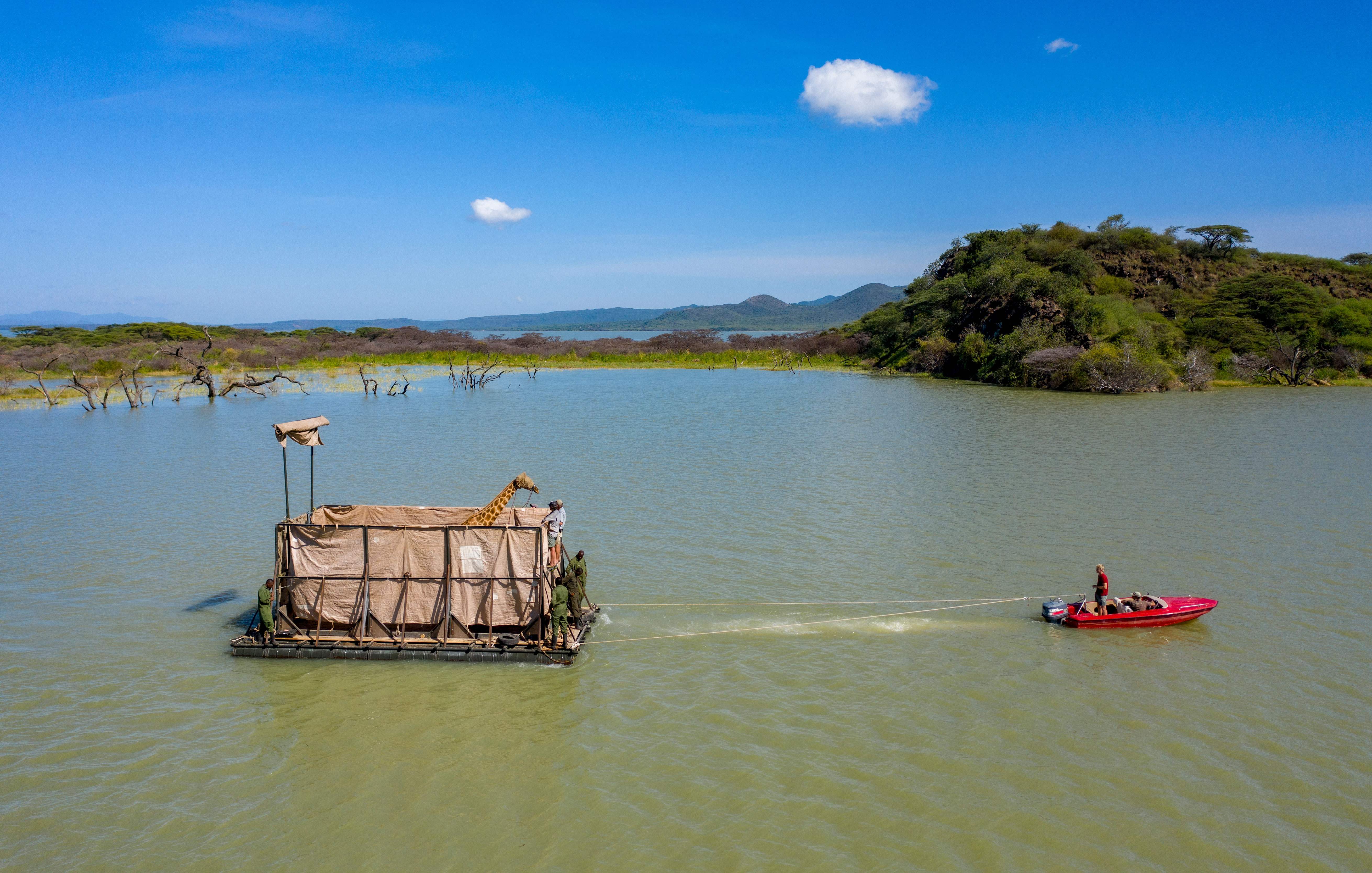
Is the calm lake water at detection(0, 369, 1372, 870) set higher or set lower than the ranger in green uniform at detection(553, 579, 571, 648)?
lower

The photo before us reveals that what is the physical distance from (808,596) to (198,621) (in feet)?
37.7

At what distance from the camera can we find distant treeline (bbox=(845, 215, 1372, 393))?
56.8m

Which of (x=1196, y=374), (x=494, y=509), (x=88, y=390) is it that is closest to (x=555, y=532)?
(x=494, y=509)

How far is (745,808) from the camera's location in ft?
31.0

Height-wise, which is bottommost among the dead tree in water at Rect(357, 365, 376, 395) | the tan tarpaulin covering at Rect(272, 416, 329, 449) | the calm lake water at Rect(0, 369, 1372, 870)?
the calm lake water at Rect(0, 369, 1372, 870)

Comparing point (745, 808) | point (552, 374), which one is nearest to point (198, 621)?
point (745, 808)

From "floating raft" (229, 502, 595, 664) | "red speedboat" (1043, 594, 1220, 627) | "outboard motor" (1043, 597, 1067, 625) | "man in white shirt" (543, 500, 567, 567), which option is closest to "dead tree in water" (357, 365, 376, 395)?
"floating raft" (229, 502, 595, 664)

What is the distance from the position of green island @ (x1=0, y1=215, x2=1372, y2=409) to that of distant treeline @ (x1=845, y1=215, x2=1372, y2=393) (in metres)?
0.15

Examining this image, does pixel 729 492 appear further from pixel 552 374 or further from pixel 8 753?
pixel 552 374

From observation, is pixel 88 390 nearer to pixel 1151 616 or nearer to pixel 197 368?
pixel 197 368

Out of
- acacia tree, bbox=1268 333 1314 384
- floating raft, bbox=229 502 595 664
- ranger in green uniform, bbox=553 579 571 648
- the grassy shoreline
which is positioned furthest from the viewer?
acacia tree, bbox=1268 333 1314 384

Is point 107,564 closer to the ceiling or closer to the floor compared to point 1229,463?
closer to the floor

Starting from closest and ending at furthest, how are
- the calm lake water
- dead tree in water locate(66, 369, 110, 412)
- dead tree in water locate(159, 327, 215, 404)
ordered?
the calm lake water
dead tree in water locate(66, 369, 110, 412)
dead tree in water locate(159, 327, 215, 404)

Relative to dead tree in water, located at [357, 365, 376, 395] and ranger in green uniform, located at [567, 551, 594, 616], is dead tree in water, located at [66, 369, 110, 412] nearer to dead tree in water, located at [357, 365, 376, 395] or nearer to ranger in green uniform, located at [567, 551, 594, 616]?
dead tree in water, located at [357, 365, 376, 395]
